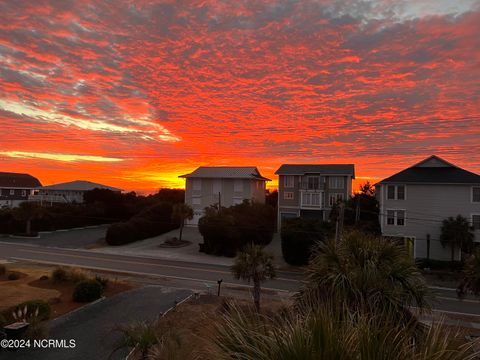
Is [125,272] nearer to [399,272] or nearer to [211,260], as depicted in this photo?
[211,260]

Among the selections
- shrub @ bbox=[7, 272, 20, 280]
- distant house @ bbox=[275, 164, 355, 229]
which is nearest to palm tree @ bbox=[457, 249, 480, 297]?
shrub @ bbox=[7, 272, 20, 280]

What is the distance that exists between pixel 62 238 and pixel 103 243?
696 cm

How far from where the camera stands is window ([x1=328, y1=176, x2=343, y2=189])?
170 feet

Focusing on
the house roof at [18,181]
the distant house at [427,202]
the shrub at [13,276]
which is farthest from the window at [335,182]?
the house roof at [18,181]

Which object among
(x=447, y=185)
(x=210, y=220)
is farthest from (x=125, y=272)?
(x=447, y=185)

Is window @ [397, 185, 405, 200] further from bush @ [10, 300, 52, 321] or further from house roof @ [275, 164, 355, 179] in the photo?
bush @ [10, 300, 52, 321]

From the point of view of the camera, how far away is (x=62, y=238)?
158ft

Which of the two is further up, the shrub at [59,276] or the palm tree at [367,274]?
the palm tree at [367,274]

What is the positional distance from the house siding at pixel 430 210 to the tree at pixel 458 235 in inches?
38.9

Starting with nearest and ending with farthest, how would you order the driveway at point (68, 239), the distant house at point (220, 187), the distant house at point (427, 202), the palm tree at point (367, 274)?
the palm tree at point (367, 274) → the distant house at point (427, 202) → the driveway at point (68, 239) → the distant house at point (220, 187)

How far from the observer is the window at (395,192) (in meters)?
38.5

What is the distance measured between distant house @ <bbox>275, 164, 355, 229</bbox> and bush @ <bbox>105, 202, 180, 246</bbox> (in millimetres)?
17380

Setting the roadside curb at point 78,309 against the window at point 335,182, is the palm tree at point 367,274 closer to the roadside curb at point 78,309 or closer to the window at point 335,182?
the roadside curb at point 78,309

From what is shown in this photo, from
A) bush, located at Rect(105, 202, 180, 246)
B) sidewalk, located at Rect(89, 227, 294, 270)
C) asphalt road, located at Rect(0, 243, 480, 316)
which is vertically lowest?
asphalt road, located at Rect(0, 243, 480, 316)
